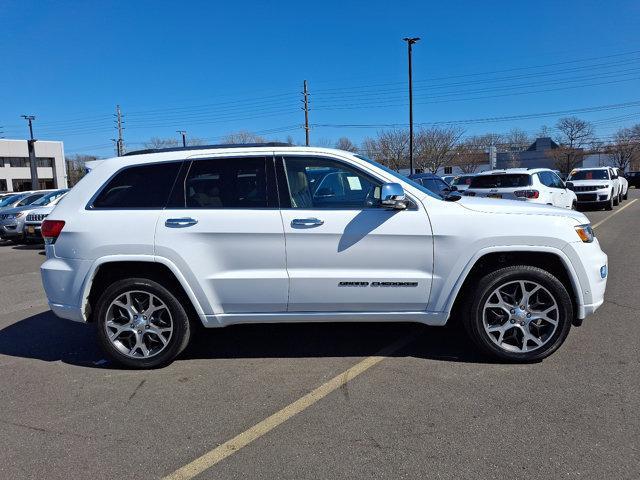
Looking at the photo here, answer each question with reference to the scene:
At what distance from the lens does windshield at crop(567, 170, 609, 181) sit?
21578 mm

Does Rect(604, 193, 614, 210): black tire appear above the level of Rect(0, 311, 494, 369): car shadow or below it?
above

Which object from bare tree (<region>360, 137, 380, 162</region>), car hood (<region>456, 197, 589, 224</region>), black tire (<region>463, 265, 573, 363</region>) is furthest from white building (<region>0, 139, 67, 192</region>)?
black tire (<region>463, 265, 573, 363</region>)

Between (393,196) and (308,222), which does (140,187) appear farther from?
(393,196)

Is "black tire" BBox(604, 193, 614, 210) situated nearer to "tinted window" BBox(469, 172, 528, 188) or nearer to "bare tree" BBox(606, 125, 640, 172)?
"tinted window" BBox(469, 172, 528, 188)

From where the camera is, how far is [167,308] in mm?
4328

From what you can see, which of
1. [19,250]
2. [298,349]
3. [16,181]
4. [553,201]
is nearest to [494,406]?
[298,349]

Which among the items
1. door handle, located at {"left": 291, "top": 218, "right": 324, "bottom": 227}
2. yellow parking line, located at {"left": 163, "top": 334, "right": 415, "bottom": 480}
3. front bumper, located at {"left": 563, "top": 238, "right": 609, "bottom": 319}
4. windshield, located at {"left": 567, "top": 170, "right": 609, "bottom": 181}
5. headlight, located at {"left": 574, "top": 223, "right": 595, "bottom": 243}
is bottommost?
yellow parking line, located at {"left": 163, "top": 334, "right": 415, "bottom": 480}

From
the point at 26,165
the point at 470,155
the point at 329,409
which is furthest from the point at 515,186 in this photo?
the point at 26,165

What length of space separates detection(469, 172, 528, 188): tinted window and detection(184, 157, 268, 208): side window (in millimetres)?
9185

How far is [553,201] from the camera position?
12469 millimetres

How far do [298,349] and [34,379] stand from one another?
2250 mm

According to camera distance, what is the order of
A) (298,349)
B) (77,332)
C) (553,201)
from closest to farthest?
(298,349) < (77,332) < (553,201)

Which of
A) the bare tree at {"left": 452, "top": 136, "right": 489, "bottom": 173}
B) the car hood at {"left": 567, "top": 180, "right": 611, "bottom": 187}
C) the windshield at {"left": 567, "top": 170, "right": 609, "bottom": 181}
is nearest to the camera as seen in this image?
the car hood at {"left": 567, "top": 180, "right": 611, "bottom": 187}

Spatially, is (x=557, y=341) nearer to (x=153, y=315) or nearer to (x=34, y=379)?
(x=153, y=315)
